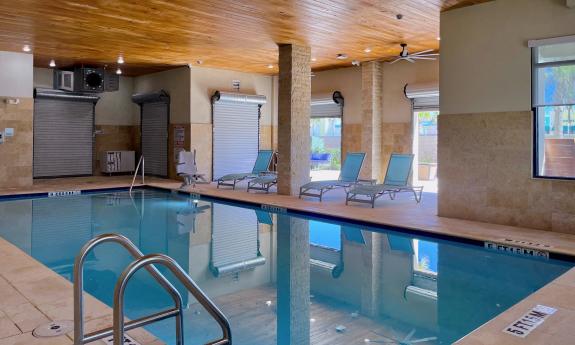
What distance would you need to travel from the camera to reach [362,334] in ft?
11.8

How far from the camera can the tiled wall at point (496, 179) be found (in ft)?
21.7

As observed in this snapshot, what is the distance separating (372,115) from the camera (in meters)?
12.7

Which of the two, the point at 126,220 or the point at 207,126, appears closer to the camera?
the point at 126,220

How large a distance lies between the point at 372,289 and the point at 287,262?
4.26 feet

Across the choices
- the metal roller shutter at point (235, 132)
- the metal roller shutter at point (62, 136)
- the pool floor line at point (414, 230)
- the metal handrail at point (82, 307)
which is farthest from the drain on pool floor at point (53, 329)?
the metal roller shutter at point (62, 136)

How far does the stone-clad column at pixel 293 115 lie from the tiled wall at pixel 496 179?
347cm

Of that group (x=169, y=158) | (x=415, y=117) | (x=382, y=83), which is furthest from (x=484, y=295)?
(x=169, y=158)

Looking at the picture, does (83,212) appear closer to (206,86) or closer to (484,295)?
(206,86)

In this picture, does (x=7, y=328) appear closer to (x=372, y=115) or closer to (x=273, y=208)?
(x=273, y=208)

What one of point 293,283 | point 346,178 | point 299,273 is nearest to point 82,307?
point 293,283

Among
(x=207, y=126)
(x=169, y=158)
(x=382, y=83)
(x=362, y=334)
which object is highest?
(x=382, y=83)

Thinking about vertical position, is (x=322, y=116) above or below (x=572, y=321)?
above

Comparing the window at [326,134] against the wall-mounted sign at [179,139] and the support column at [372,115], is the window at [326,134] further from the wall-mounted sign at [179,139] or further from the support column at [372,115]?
the wall-mounted sign at [179,139]

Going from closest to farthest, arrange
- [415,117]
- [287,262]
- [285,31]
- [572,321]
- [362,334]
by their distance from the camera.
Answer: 1. [572,321]
2. [362,334]
3. [287,262]
4. [285,31]
5. [415,117]
